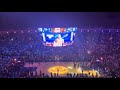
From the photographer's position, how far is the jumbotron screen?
4.23m

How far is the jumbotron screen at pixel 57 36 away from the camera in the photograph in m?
4.23

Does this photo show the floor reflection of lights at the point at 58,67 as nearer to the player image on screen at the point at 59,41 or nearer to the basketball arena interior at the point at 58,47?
the basketball arena interior at the point at 58,47

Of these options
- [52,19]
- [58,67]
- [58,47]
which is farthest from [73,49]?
[52,19]

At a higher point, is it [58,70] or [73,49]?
[73,49]

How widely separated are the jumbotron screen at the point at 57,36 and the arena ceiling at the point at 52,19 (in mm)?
67

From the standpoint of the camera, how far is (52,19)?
4.29 m

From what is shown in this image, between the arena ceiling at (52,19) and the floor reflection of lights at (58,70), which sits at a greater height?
the arena ceiling at (52,19)

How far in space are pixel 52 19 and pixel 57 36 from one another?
23cm

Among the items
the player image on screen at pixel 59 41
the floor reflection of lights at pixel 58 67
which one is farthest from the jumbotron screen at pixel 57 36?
the floor reflection of lights at pixel 58 67

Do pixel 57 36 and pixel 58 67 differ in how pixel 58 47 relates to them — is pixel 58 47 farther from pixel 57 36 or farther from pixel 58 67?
pixel 58 67
